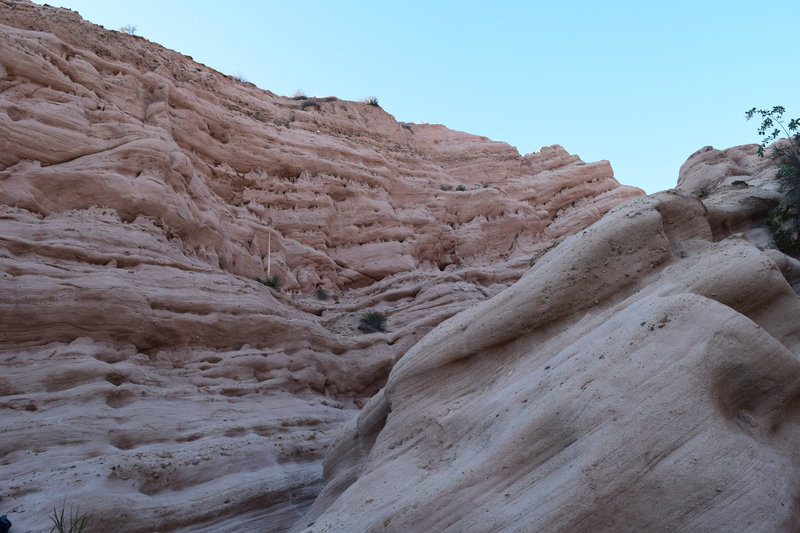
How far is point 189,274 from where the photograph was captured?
12773 millimetres

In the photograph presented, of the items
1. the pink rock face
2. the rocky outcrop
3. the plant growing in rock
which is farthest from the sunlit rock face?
the plant growing in rock

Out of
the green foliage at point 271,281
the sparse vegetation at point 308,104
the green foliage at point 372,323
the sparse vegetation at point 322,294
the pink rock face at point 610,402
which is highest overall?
the sparse vegetation at point 308,104

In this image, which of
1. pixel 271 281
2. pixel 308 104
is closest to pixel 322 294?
pixel 271 281

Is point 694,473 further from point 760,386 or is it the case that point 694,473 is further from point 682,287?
point 682,287

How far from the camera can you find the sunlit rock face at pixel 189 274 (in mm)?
9086

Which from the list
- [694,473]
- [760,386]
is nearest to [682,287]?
[760,386]

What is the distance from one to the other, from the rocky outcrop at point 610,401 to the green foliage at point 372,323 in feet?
25.3

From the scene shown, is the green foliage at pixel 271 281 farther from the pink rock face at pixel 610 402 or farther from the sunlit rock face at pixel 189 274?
the pink rock face at pixel 610 402

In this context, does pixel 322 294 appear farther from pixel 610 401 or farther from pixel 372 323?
pixel 610 401

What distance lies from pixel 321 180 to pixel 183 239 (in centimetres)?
741

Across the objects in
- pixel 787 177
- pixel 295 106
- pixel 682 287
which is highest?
pixel 295 106

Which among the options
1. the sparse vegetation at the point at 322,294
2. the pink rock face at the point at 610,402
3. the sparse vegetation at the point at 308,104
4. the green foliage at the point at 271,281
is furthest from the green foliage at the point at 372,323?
the sparse vegetation at the point at 308,104

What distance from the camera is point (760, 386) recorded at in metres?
5.33

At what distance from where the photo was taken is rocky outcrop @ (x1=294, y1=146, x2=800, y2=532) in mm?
4531
